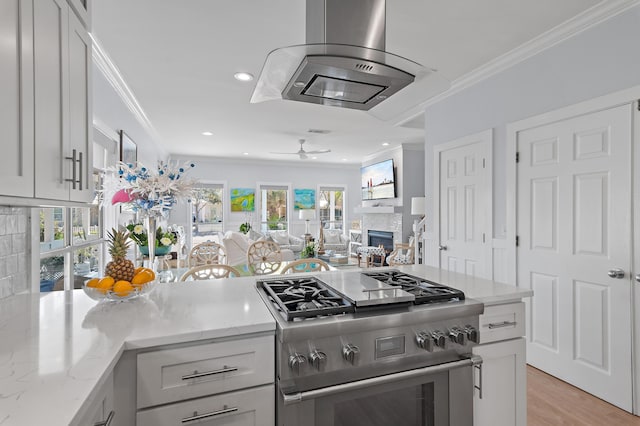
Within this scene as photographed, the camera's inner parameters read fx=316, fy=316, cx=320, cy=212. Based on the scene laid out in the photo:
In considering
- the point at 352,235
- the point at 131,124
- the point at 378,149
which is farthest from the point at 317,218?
the point at 131,124

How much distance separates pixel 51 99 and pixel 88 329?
82 centimetres

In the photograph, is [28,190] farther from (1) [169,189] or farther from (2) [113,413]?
(1) [169,189]

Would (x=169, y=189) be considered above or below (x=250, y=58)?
below

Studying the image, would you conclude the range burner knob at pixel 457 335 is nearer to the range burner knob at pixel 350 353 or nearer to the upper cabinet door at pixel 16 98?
the range burner knob at pixel 350 353

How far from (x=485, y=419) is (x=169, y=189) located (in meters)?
2.02

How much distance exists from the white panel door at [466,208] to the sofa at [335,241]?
4.74 meters

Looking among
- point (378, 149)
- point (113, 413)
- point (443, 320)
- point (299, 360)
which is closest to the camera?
point (113, 413)

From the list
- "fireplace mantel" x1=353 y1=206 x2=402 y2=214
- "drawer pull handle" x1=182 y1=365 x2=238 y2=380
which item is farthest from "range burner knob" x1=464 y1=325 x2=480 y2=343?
"fireplace mantel" x1=353 y1=206 x2=402 y2=214

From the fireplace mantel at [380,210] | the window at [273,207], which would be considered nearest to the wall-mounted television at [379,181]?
the fireplace mantel at [380,210]

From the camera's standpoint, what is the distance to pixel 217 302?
1.35m

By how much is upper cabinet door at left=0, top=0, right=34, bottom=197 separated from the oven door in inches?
41.8

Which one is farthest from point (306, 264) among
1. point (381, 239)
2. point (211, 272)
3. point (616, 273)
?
point (381, 239)

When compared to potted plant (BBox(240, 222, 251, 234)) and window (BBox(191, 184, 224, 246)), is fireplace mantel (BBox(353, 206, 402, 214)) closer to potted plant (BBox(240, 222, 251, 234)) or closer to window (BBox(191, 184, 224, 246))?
potted plant (BBox(240, 222, 251, 234))

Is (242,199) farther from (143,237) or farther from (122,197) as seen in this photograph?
(122,197)
